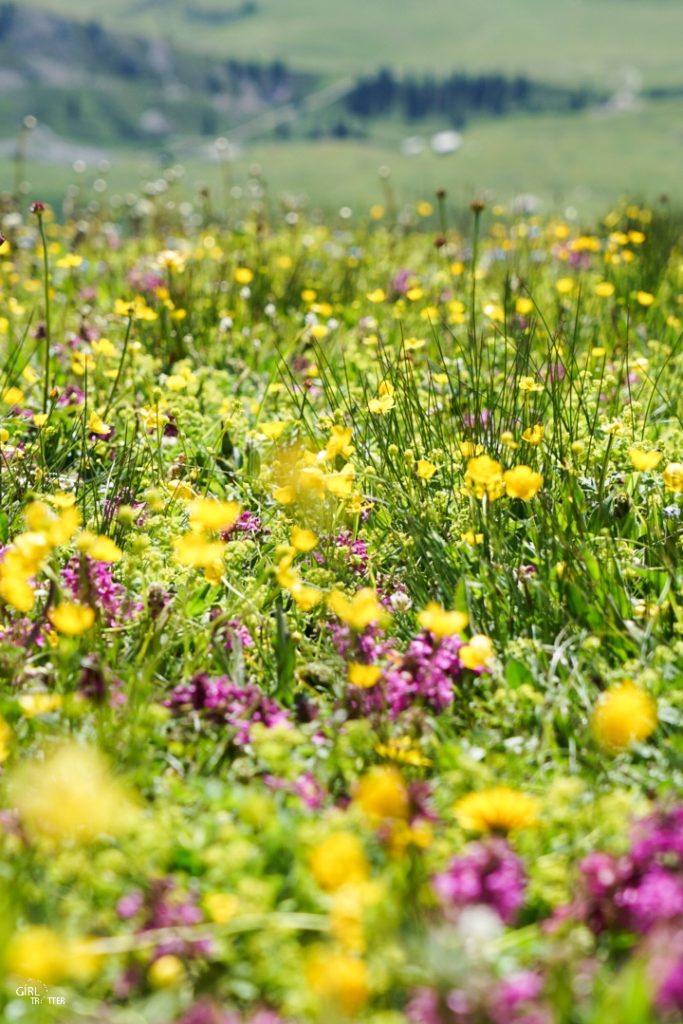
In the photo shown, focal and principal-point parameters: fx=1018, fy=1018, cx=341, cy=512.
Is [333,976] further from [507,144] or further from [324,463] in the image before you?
[507,144]

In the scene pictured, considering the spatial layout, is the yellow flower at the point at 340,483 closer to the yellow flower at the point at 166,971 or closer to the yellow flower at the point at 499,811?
the yellow flower at the point at 499,811

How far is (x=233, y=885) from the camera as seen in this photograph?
2.06m

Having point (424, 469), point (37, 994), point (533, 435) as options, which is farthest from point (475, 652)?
point (37, 994)

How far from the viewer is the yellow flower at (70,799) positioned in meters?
1.79

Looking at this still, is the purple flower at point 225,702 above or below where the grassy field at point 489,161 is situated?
below

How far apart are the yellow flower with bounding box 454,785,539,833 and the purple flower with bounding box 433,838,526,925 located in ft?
0.12

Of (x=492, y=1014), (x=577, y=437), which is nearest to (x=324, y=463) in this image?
(x=577, y=437)

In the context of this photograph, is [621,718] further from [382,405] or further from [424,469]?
[382,405]

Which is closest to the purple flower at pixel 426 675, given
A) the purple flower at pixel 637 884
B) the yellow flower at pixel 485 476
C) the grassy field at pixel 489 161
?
the yellow flower at pixel 485 476

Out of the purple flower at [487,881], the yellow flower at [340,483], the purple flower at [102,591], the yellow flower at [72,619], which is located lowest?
the purple flower at [487,881]

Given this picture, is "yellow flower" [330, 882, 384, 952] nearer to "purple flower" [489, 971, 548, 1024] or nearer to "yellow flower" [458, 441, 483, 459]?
"purple flower" [489, 971, 548, 1024]

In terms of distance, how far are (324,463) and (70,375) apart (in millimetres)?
2267

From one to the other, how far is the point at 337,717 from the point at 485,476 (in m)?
0.77

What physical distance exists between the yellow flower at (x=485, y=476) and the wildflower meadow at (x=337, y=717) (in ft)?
0.05
